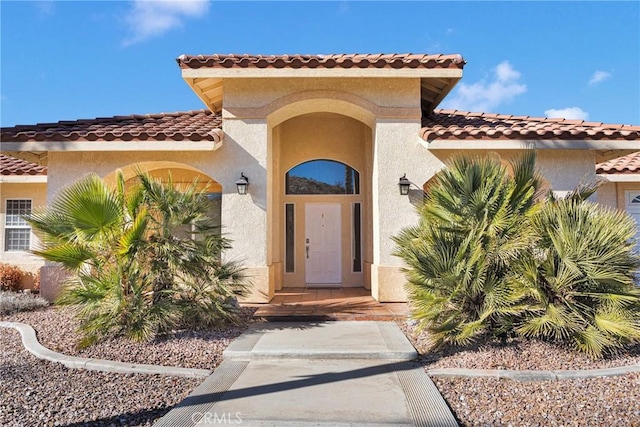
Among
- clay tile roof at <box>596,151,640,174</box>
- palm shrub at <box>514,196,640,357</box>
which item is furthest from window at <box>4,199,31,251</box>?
clay tile roof at <box>596,151,640,174</box>

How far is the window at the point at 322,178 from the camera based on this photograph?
43.3 feet

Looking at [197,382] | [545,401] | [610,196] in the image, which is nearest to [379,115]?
[545,401]

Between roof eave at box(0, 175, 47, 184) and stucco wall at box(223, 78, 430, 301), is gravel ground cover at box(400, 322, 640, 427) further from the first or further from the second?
roof eave at box(0, 175, 47, 184)

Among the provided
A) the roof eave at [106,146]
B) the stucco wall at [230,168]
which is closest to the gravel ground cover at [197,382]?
the stucco wall at [230,168]

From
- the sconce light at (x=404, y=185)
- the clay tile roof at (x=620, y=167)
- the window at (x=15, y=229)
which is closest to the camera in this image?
the sconce light at (x=404, y=185)

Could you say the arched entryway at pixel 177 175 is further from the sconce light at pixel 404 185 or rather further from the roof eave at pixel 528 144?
the roof eave at pixel 528 144

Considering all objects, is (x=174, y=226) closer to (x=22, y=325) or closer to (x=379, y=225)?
(x=22, y=325)

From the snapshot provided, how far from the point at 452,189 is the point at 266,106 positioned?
18.1 ft

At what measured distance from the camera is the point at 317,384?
5238 millimetres

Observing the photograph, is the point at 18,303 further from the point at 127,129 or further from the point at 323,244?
the point at 323,244

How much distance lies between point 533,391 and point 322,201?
892 centimetres

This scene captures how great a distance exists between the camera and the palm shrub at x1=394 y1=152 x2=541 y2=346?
6277mm

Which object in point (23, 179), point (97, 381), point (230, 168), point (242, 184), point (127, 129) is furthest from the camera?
point (23, 179)

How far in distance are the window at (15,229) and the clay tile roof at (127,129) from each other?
3.94m
